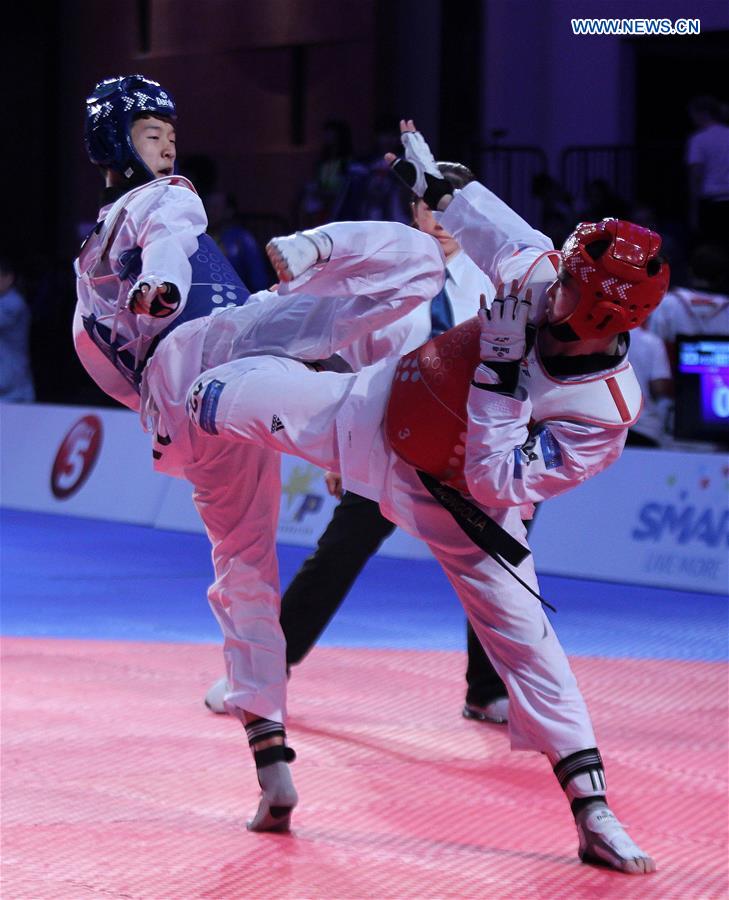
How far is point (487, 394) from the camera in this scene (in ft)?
10.2

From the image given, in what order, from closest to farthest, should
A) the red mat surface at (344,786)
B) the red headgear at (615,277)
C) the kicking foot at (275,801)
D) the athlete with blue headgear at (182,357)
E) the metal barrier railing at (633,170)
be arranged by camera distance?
the red headgear at (615,277)
the red mat surface at (344,786)
the athlete with blue headgear at (182,357)
the kicking foot at (275,801)
the metal barrier railing at (633,170)

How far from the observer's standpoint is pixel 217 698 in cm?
486

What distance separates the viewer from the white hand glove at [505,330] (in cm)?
311

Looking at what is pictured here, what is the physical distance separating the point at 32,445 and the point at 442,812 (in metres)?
6.65

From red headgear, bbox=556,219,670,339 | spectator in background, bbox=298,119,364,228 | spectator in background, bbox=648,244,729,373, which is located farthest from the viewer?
spectator in background, bbox=298,119,364,228

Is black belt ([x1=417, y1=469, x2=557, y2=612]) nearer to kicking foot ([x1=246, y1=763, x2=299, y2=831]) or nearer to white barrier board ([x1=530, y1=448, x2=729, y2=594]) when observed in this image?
kicking foot ([x1=246, y1=763, x2=299, y2=831])

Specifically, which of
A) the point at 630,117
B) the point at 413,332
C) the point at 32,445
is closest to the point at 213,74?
the point at 32,445

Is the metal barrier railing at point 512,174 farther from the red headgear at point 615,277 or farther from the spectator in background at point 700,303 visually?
the red headgear at point 615,277

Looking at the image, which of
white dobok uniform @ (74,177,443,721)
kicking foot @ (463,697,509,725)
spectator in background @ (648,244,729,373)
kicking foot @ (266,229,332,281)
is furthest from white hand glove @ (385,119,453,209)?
spectator in background @ (648,244,729,373)

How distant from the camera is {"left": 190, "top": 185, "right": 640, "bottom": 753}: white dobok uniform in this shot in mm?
3172

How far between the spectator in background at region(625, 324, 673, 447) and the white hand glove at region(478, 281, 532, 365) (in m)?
4.99

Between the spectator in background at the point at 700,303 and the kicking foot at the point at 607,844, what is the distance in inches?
183

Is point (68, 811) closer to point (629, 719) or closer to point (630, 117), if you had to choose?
point (629, 719)

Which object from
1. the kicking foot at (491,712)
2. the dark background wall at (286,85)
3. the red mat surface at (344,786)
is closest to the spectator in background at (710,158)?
the dark background wall at (286,85)
